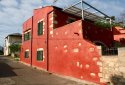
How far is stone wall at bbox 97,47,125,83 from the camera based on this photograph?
34.9ft

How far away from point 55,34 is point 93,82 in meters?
7.00

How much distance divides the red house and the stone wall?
0.38 meters

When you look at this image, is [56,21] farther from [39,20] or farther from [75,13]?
[39,20]

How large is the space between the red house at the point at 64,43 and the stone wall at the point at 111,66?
38cm

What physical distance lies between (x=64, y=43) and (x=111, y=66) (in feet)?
19.7

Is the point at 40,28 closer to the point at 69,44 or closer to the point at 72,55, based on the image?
the point at 69,44

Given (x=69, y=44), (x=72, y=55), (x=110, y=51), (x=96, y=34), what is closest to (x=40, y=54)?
(x=69, y=44)

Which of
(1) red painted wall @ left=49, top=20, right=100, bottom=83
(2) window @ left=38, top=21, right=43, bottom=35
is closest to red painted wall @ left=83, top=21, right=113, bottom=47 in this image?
(1) red painted wall @ left=49, top=20, right=100, bottom=83

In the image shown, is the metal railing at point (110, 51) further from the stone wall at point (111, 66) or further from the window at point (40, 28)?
the window at point (40, 28)

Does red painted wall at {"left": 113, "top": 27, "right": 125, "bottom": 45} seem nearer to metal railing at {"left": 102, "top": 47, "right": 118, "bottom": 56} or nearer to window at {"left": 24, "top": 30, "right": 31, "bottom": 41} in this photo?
metal railing at {"left": 102, "top": 47, "right": 118, "bottom": 56}

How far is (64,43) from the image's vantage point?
54.3ft

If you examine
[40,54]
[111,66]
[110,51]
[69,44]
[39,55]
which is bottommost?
[111,66]

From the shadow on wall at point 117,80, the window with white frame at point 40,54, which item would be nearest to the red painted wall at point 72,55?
the shadow on wall at point 117,80

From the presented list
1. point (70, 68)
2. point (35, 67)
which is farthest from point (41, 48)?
point (70, 68)
